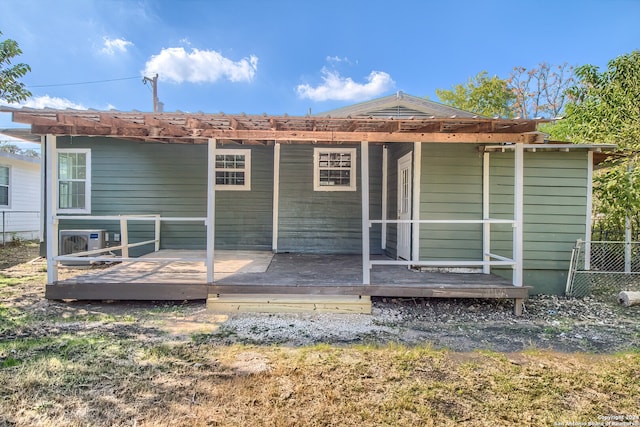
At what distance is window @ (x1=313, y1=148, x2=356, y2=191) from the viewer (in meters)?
7.24

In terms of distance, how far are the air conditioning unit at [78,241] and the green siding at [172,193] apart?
711mm

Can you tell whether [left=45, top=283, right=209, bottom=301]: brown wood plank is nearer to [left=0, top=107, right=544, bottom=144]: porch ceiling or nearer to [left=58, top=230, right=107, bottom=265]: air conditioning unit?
[left=0, top=107, right=544, bottom=144]: porch ceiling

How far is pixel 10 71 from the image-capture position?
17.9 ft

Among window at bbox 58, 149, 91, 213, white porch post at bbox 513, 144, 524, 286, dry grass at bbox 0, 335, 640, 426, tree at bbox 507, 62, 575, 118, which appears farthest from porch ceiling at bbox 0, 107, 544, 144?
tree at bbox 507, 62, 575, 118

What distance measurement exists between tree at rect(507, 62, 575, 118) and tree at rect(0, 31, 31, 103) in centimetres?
2445

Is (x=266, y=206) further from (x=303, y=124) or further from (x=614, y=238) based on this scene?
(x=614, y=238)

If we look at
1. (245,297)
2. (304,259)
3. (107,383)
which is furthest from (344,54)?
(107,383)

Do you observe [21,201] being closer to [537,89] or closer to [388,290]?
[388,290]

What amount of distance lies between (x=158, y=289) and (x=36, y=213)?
11760mm

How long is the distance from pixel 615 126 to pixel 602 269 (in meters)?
3.80

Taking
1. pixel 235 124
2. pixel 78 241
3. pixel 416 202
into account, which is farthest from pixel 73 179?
pixel 416 202

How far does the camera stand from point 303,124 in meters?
4.12

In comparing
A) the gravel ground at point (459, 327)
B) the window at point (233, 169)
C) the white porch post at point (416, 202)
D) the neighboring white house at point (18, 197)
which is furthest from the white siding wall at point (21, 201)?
the white porch post at point (416, 202)

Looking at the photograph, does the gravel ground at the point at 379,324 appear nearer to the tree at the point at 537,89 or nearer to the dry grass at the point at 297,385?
the dry grass at the point at 297,385
